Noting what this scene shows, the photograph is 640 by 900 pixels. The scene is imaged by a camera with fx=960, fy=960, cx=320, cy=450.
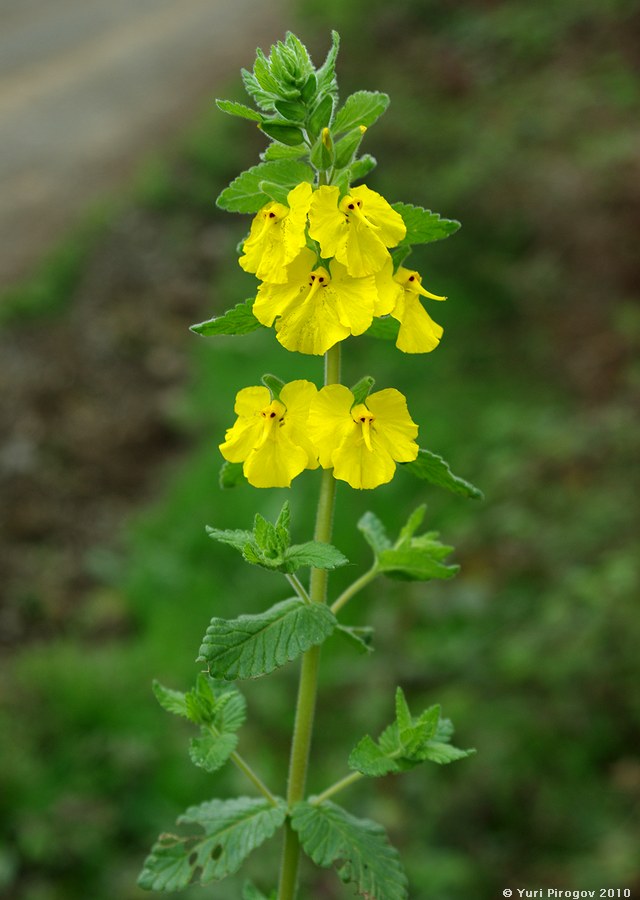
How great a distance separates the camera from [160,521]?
14.9 feet

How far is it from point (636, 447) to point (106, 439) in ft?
9.17

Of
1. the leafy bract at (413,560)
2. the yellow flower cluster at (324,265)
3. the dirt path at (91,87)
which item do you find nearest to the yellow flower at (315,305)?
the yellow flower cluster at (324,265)

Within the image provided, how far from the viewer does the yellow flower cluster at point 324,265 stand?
39.2 inches

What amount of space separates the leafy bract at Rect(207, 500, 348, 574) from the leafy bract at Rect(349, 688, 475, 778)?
0.69 ft

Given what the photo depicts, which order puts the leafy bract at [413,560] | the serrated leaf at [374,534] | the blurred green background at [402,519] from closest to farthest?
→ the leafy bract at [413,560], the serrated leaf at [374,534], the blurred green background at [402,519]

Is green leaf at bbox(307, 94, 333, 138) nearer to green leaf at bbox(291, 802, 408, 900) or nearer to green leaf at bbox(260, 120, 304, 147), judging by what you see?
green leaf at bbox(260, 120, 304, 147)

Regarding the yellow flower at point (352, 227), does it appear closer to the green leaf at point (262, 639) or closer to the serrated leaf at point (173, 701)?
the green leaf at point (262, 639)

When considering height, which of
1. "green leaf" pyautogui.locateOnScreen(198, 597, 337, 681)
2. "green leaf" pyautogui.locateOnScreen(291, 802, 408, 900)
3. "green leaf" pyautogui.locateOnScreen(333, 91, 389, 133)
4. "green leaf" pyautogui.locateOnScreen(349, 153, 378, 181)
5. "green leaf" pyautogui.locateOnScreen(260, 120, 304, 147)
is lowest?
"green leaf" pyautogui.locateOnScreen(291, 802, 408, 900)

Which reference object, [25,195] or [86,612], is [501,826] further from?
[25,195]

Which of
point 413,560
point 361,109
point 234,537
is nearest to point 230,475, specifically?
point 234,537

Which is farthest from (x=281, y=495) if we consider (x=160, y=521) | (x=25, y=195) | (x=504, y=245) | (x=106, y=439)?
(x=25, y=195)

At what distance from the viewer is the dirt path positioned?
7.95 meters

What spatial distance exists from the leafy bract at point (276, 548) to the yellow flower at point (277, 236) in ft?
0.84

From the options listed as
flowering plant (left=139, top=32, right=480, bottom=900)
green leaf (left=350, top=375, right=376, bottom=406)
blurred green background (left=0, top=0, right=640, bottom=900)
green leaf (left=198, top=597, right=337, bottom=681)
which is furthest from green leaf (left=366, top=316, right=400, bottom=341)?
blurred green background (left=0, top=0, right=640, bottom=900)
